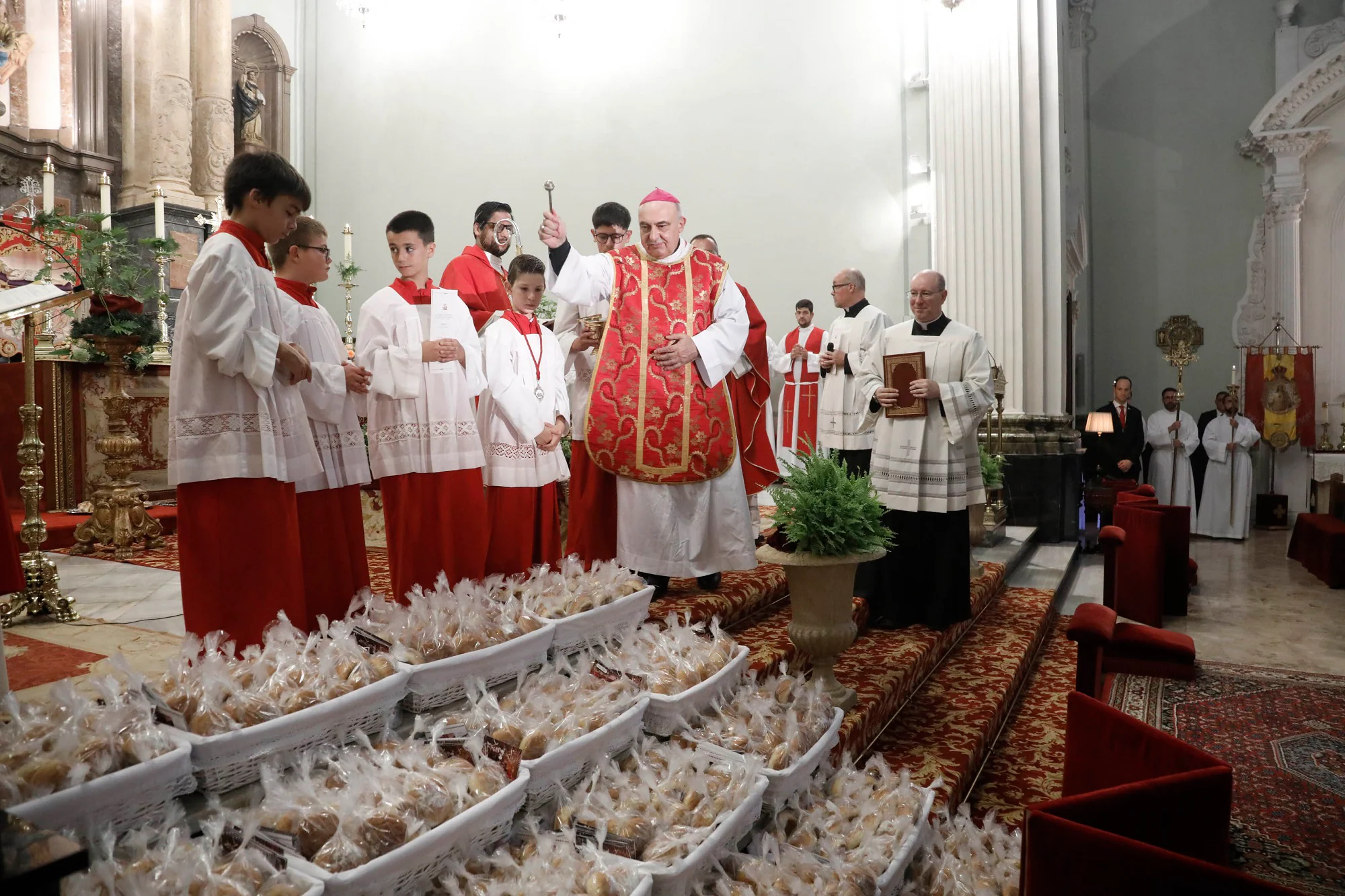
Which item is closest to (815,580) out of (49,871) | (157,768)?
(157,768)

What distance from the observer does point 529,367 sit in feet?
13.2

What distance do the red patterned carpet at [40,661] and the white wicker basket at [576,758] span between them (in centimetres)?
179

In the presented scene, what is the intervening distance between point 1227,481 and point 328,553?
12.1 meters

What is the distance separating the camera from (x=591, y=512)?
163 inches

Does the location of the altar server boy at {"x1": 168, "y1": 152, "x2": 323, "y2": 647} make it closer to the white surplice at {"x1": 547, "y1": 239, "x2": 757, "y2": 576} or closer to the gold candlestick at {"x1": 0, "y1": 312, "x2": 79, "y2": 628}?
the white surplice at {"x1": 547, "y1": 239, "x2": 757, "y2": 576}

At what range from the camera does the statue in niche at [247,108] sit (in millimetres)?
10898

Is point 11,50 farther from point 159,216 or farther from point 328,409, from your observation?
point 328,409

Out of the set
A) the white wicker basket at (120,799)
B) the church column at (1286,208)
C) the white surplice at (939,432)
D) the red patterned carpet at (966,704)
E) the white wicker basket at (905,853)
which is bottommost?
the red patterned carpet at (966,704)

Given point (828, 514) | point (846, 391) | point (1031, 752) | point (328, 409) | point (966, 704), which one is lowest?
point (1031, 752)

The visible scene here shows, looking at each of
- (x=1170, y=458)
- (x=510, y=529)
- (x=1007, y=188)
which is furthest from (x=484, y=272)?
(x=1170, y=458)

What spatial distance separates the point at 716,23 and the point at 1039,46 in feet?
12.0

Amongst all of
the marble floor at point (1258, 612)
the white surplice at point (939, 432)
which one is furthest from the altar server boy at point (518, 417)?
the marble floor at point (1258, 612)

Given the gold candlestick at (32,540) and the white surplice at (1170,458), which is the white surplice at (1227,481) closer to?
the white surplice at (1170,458)

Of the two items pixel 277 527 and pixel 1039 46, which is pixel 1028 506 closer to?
pixel 1039 46
